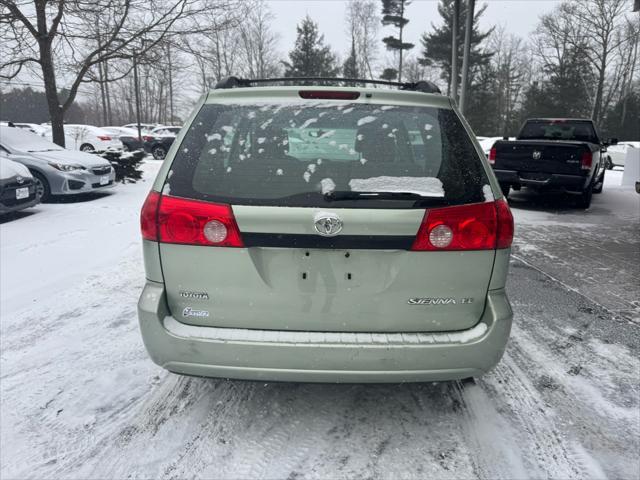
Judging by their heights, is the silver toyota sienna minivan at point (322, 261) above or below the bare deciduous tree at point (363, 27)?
below

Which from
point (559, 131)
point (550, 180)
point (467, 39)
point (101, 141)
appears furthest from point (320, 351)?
point (101, 141)

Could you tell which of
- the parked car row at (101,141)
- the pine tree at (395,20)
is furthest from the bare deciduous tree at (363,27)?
the parked car row at (101,141)

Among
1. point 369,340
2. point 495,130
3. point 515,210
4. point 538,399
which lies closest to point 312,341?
point 369,340

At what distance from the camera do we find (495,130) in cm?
5288

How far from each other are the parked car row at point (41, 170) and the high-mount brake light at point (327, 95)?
719 centimetres

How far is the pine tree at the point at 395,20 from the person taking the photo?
50750 millimetres

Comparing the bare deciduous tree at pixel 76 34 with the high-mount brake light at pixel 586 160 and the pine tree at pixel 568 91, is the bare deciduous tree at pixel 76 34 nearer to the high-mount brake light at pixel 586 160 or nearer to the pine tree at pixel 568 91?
the high-mount brake light at pixel 586 160

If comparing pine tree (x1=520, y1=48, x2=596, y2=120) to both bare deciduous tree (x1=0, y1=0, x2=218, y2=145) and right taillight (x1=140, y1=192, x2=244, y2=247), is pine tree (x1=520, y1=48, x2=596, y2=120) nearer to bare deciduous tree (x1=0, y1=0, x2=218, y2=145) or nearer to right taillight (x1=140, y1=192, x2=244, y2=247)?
bare deciduous tree (x1=0, y1=0, x2=218, y2=145)

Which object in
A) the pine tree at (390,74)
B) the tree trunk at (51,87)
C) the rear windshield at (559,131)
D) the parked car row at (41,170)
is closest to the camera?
the parked car row at (41,170)

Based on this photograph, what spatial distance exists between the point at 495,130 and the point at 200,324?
5598cm

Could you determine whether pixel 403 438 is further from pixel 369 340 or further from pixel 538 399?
pixel 538 399

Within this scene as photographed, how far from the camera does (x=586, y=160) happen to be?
9.27 m

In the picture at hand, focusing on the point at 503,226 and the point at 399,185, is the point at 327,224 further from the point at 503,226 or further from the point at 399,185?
the point at 503,226

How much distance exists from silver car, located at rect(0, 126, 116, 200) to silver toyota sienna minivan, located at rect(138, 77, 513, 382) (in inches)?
320
